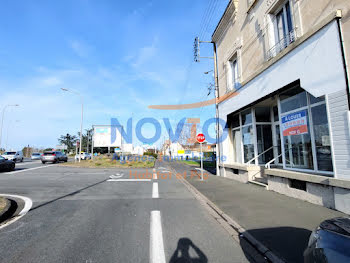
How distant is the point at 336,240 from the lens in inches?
65.9

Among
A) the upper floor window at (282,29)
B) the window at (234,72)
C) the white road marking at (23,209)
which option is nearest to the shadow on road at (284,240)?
the white road marking at (23,209)

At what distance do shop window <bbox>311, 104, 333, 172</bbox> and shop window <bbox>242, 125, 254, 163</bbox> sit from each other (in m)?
4.04

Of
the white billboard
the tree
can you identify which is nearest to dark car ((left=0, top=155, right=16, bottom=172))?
the white billboard

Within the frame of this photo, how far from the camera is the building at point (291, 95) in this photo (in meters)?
4.83

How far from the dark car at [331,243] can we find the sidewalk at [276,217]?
3.96 ft

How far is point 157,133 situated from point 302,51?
15.2 metres

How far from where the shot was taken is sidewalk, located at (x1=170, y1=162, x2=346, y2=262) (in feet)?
10.7

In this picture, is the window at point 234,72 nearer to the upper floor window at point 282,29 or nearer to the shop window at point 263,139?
the shop window at point 263,139

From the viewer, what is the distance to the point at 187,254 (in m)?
3.07

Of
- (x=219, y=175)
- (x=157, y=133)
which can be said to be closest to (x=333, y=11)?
(x=219, y=175)

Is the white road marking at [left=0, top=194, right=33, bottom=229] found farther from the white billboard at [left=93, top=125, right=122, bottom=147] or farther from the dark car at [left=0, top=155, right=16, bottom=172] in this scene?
the white billboard at [left=93, top=125, right=122, bottom=147]

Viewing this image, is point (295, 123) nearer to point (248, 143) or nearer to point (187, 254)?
point (248, 143)

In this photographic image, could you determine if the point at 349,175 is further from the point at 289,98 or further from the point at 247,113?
the point at 247,113

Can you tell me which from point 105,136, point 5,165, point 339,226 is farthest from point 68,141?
point 339,226
